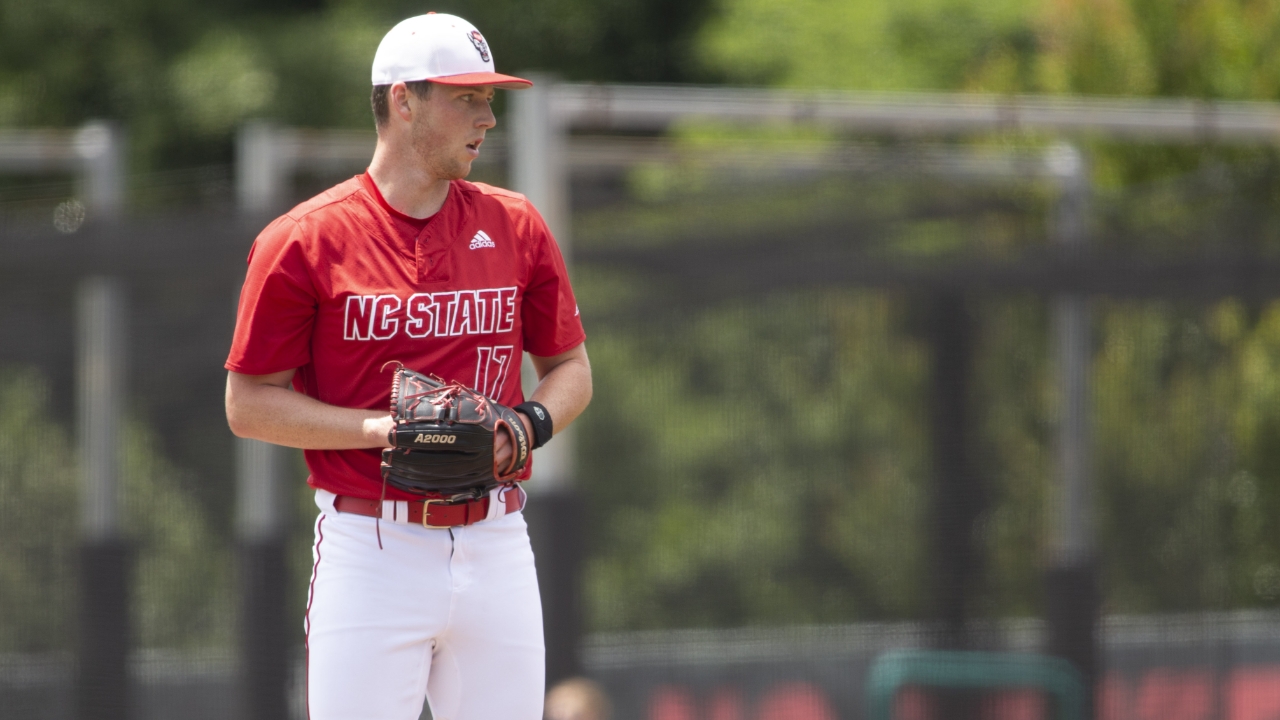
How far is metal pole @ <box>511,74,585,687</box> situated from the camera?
5.71m

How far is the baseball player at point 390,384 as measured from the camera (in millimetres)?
2988

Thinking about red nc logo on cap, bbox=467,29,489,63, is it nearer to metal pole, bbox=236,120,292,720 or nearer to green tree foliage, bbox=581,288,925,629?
green tree foliage, bbox=581,288,925,629

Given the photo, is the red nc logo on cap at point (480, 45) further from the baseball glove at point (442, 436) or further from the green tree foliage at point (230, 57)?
the green tree foliage at point (230, 57)

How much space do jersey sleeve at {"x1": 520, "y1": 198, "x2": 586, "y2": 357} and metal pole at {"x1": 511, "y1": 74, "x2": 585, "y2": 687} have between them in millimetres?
2392

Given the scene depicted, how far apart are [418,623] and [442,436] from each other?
401 millimetres

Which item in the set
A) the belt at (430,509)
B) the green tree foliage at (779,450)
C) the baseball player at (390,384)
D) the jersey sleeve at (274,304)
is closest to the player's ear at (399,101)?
the baseball player at (390,384)

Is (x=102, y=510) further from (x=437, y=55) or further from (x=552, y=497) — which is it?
(x=437, y=55)

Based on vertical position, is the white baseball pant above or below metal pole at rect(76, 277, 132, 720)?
above

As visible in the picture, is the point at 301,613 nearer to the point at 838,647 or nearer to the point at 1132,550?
the point at 838,647

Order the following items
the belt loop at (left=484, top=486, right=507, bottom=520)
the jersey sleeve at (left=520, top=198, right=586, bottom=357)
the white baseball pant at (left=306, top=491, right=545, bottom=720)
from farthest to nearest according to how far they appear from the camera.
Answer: the jersey sleeve at (left=520, top=198, right=586, bottom=357) < the belt loop at (left=484, top=486, right=507, bottom=520) < the white baseball pant at (left=306, top=491, right=545, bottom=720)

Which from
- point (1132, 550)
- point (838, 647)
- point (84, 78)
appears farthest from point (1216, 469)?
point (84, 78)

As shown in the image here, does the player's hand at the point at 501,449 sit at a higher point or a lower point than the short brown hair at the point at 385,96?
lower

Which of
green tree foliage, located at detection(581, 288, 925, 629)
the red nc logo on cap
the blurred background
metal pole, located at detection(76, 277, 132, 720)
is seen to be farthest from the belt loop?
metal pole, located at detection(76, 277, 132, 720)

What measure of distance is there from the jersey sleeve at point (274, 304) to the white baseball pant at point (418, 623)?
0.31 m
